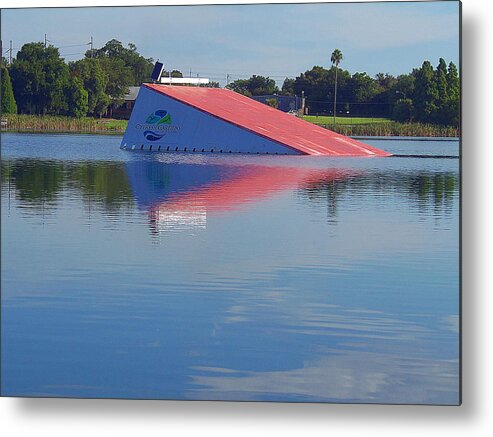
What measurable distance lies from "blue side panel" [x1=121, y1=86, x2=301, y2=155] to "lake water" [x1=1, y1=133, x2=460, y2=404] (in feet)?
4.76

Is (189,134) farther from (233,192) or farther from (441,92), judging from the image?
(441,92)

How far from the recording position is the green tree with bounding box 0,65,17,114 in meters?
5.32

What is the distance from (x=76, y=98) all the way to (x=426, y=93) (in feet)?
6.68

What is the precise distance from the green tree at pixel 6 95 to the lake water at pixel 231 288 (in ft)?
0.47

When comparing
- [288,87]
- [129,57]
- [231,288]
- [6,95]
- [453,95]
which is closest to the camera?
[453,95]

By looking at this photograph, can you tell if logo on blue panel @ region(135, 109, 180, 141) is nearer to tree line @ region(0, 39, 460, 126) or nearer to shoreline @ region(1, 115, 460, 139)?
shoreline @ region(1, 115, 460, 139)

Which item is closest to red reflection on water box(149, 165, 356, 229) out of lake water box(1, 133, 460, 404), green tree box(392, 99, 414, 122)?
lake water box(1, 133, 460, 404)

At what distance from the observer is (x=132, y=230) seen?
5613 mm

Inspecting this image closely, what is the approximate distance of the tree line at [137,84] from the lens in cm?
532

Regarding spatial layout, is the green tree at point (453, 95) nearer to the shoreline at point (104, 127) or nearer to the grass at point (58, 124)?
the shoreline at point (104, 127)

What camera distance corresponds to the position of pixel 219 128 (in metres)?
9.45

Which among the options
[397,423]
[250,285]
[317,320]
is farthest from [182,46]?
[397,423]

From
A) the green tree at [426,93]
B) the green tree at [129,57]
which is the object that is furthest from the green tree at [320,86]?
the green tree at [129,57]

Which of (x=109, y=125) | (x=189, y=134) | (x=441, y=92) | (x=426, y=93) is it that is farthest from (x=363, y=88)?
(x=189, y=134)
